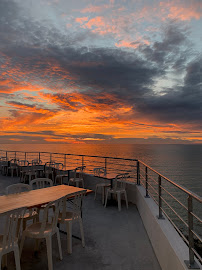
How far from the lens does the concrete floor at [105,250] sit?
2430 millimetres

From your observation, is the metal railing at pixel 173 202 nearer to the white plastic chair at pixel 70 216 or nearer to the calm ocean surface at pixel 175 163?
the white plastic chair at pixel 70 216

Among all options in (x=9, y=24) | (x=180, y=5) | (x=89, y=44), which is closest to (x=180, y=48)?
(x=180, y=5)

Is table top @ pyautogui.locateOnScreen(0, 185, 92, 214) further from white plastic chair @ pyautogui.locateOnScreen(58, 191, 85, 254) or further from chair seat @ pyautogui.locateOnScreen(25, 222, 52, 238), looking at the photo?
chair seat @ pyautogui.locateOnScreen(25, 222, 52, 238)

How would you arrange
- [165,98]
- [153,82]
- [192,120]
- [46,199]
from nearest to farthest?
1. [46,199]
2. [153,82]
3. [165,98]
4. [192,120]

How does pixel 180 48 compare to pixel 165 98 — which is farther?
pixel 165 98

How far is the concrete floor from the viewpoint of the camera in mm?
2430

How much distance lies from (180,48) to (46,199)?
9526mm

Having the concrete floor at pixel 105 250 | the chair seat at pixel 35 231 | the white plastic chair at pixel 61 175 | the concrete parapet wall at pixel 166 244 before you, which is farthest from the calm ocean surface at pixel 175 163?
the chair seat at pixel 35 231

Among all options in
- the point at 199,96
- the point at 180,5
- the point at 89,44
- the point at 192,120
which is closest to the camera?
the point at 180,5

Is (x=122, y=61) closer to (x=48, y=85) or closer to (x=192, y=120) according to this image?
(x=48, y=85)

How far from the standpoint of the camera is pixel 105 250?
9.20 feet

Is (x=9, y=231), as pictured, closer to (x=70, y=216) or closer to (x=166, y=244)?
(x=70, y=216)

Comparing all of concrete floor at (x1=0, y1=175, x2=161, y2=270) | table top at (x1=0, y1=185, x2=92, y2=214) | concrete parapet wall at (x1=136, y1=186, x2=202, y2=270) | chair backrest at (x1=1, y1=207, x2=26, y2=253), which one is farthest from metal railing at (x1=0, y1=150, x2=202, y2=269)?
chair backrest at (x1=1, y1=207, x2=26, y2=253)

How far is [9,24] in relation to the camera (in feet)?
21.6
